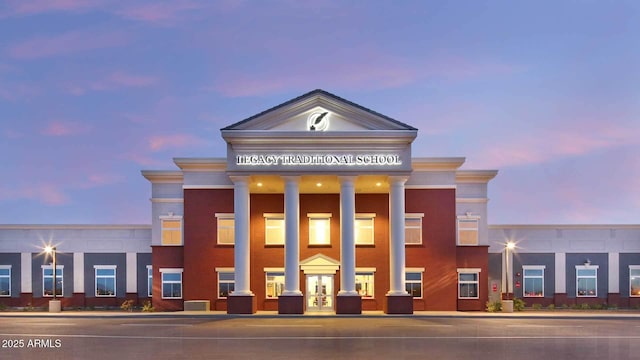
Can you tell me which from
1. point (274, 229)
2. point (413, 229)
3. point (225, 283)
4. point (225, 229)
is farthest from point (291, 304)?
point (413, 229)

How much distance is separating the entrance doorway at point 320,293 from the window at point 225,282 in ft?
16.8

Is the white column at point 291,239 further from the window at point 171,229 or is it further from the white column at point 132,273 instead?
the white column at point 132,273

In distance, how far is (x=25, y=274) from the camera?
47.1 metres

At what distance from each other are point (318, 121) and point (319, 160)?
241cm

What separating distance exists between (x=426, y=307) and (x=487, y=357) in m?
21.7

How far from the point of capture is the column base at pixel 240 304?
131 feet

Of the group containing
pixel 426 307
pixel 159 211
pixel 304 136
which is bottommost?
pixel 426 307

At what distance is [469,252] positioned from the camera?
145ft

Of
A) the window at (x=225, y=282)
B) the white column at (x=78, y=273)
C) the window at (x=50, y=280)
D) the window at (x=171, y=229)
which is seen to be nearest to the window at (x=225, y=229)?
the window at (x=225, y=282)

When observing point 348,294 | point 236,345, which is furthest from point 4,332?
point 348,294

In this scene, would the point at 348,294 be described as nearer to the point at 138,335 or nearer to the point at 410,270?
the point at 410,270

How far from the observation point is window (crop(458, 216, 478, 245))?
45.3 m

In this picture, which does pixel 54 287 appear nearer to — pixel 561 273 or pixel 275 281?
pixel 275 281

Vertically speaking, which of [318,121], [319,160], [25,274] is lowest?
[25,274]
